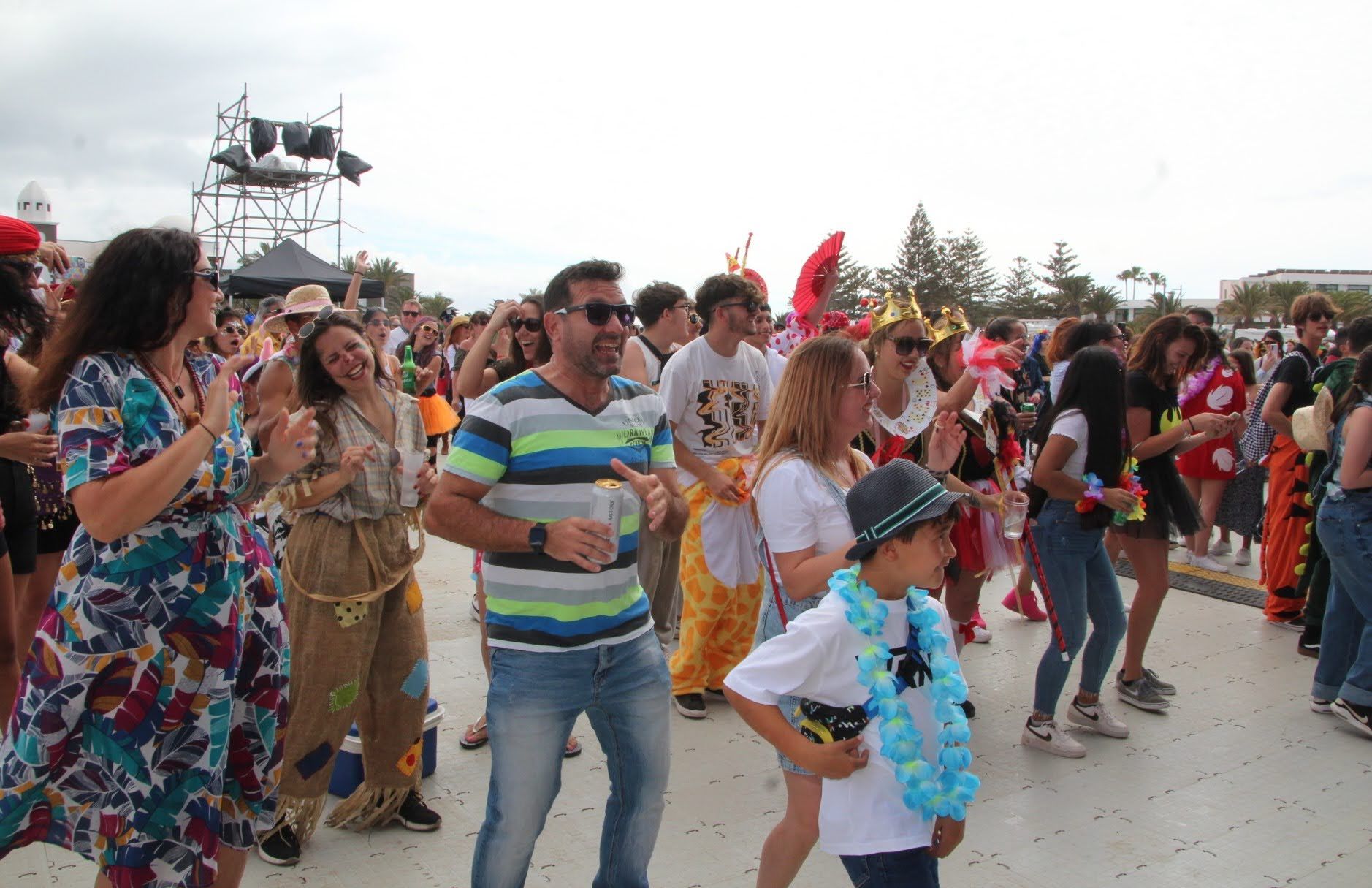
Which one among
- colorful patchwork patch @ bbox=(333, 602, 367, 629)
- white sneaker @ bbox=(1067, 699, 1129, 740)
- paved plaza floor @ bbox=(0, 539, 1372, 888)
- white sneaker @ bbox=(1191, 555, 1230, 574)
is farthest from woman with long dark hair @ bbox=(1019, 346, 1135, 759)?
white sneaker @ bbox=(1191, 555, 1230, 574)

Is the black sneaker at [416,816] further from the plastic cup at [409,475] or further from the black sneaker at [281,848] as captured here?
the plastic cup at [409,475]

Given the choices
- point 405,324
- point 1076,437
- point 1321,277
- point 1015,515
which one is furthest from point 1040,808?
point 1321,277

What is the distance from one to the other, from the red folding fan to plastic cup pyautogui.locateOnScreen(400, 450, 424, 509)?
12.9ft

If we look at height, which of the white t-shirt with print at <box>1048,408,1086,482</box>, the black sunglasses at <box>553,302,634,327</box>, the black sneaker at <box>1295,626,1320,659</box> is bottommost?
the black sneaker at <box>1295,626,1320,659</box>

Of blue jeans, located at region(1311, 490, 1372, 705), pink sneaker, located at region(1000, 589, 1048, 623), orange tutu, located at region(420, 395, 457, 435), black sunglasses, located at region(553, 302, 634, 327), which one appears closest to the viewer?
black sunglasses, located at region(553, 302, 634, 327)

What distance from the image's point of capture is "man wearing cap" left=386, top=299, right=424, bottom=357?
1338cm

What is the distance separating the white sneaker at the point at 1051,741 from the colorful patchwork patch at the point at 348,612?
121 inches

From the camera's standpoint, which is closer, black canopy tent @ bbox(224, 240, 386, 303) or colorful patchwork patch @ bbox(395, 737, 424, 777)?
colorful patchwork patch @ bbox(395, 737, 424, 777)

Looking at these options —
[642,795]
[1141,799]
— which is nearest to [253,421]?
[642,795]

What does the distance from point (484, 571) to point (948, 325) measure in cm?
336

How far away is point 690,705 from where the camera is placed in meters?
4.93

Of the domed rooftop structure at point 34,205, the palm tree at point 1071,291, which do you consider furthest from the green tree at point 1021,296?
the domed rooftop structure at point 34,205

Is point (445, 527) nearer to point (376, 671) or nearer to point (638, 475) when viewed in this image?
point (638, 475)

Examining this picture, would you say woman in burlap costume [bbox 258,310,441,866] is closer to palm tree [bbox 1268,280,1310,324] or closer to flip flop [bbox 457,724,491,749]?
flip flop [bbox 457,724,491,749]
